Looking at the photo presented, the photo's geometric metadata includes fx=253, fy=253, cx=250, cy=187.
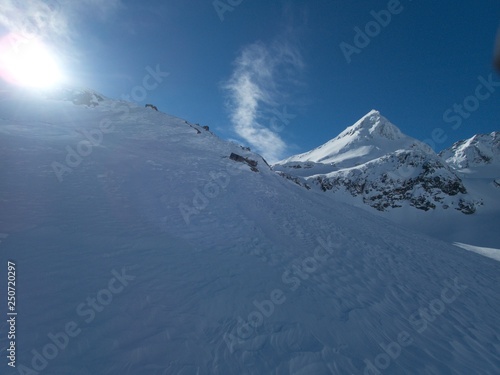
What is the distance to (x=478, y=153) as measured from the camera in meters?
152

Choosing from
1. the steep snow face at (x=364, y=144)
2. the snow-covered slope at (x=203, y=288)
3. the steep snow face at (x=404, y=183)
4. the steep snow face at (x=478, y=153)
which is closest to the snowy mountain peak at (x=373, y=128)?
the steep snow face at (x=364, y=144)

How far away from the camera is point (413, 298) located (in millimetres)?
8219

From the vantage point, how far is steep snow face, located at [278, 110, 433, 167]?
4798 inches

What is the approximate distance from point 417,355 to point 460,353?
4.56 ft

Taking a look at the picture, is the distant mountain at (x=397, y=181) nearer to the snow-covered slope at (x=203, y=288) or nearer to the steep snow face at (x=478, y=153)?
the snow-covered slope at (x=203, y=288)

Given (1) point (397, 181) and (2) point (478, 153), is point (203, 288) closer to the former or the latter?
(1) point (397, 181)

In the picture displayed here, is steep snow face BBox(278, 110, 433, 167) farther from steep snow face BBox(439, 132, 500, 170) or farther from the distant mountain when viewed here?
steep snow face BBox(439, 132, 500, 170)

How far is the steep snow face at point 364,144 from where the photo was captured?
121875 mm

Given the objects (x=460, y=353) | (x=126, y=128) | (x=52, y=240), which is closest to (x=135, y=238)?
(x=52, y=240)

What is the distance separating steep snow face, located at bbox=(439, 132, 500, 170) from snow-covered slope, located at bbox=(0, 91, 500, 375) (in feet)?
591

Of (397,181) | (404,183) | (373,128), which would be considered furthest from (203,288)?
(373,128)

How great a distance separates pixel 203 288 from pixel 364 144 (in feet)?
468

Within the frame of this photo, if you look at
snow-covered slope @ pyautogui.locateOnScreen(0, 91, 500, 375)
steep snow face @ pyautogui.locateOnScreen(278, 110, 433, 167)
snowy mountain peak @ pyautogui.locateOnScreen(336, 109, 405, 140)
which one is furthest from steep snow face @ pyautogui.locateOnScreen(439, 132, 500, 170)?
snow-covered slope @ pyautogui.locateOnScreen(0, 91, 500, 375)

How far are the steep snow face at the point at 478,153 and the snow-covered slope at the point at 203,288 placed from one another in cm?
18003
